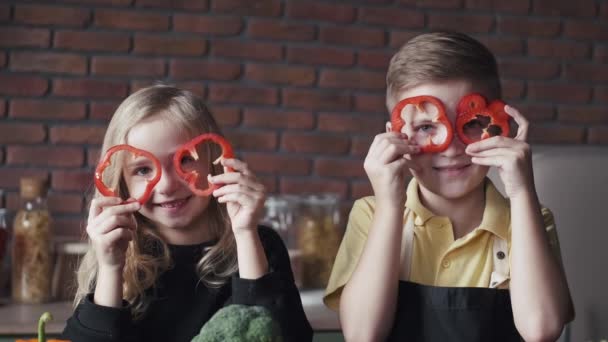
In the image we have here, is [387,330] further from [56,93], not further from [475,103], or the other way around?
[56,93]

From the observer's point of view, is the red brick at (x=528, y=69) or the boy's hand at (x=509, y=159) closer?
the boy's hand at (x=509, y=159)

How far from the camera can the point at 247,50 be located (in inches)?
102

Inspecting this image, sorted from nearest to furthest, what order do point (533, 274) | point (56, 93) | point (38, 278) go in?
1. point (533, 274)
2. point (38, 278)
3. point (56, 93)

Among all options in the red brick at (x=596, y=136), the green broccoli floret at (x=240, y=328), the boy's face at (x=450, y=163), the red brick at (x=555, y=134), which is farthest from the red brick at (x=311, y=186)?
the green broccoli floret at (x=240, y=328)

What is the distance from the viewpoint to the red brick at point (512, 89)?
2768 millimetres

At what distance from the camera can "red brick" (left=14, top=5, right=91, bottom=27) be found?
2434 mm

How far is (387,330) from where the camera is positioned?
4.67 feet

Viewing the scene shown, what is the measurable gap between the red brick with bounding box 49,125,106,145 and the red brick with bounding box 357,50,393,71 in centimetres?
87

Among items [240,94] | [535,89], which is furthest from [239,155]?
[535,89]

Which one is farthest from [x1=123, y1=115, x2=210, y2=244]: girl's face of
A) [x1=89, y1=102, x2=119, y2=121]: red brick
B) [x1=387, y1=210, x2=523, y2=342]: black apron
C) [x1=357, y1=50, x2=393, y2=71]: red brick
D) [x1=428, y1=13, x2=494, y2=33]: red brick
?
[x1=428, y1=13, x2=494, y2=33]: red brick

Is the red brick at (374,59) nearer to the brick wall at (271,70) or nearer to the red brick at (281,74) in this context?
the brick wall at (271,70)

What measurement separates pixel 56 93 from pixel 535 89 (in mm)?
1616

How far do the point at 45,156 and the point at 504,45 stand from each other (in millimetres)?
1575

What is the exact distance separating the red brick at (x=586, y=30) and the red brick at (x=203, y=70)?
3.87 ft
